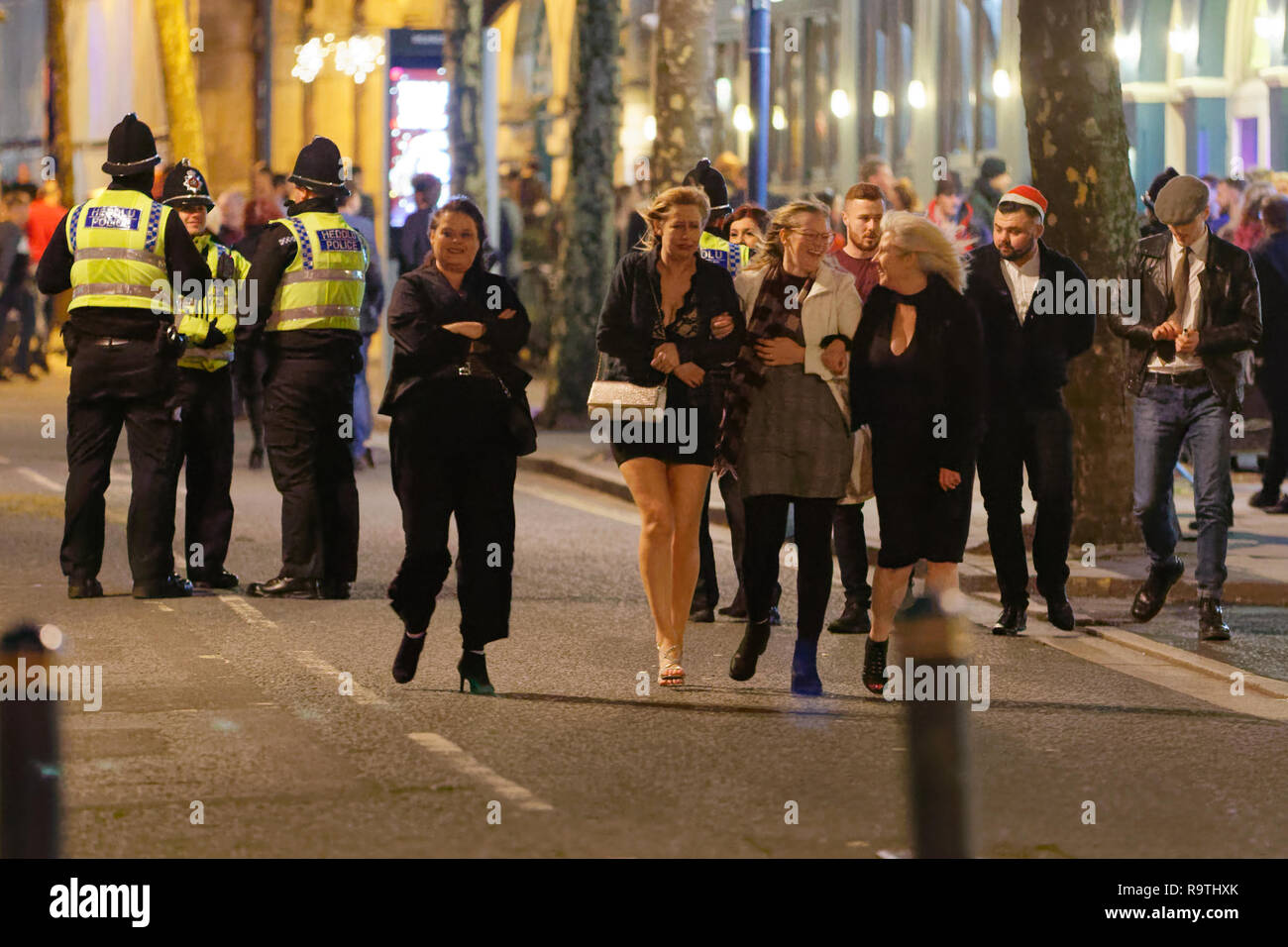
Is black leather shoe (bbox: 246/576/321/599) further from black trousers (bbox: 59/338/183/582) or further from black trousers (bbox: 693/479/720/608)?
black trousers (bbox: 693/479/720/608)

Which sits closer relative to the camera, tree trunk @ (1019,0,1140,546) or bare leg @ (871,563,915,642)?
bare leg @ (871,563,915,642)

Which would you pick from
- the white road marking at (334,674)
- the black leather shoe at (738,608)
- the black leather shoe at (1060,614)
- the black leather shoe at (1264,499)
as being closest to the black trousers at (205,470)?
the white road marking at (334,674)

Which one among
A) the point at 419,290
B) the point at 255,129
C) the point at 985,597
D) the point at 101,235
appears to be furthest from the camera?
the point at 255,129

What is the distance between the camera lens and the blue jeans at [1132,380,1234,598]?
11141mm

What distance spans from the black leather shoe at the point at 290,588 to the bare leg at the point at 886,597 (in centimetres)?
345

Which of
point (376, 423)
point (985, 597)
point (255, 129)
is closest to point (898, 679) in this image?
point (985, 597)

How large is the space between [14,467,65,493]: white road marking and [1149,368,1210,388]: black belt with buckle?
8.37 m

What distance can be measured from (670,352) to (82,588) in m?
3.79

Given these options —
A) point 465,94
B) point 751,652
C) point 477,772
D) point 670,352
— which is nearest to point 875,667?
point 751,652

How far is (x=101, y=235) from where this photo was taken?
11664 millimetres

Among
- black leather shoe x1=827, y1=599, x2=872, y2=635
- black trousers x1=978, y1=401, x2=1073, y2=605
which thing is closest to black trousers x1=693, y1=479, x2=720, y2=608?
black leather shoe x1=827, y1=599, x2=872, y2=635

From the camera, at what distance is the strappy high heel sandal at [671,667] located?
9508mm
